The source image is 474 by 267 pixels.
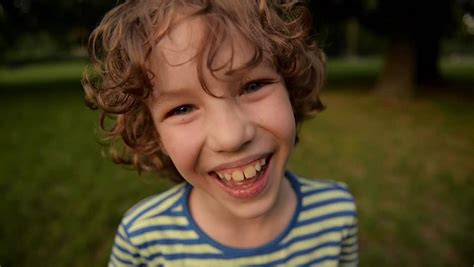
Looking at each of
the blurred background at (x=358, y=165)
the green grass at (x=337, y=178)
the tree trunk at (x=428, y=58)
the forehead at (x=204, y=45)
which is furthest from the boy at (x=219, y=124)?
the tree trunk at (x=428, y=58)

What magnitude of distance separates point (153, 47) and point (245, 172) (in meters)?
0.47

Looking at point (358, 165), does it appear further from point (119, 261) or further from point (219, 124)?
point (219, 124)

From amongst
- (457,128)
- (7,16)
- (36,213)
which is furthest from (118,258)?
(7,16)

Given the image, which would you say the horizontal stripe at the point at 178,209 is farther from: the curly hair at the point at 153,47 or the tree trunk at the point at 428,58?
the tree trunk at the point at 428,58

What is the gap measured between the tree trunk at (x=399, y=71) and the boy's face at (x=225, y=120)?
26.9 ft

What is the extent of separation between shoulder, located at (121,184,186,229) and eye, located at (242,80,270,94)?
1.80 ft

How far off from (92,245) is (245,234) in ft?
6.98

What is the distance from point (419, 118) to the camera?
7.14m

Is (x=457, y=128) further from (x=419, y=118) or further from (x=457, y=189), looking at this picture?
(x=457, y=189)

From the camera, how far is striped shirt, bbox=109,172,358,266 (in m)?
1.53

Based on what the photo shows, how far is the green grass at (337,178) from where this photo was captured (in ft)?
11.0

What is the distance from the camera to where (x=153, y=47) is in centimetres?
128

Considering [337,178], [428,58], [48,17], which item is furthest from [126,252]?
[48,17]

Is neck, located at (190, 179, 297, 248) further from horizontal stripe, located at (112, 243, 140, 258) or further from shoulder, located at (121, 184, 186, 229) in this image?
horizontal stripe, located at (112, 243, 140, 258)
